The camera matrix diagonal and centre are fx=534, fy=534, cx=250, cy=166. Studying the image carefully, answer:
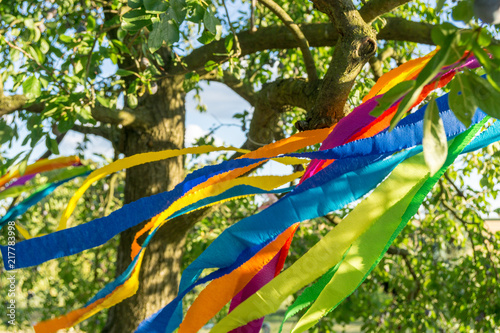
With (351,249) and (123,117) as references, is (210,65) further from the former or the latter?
(351,249)

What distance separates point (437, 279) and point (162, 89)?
8.25 ft

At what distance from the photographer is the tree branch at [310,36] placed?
2.88 metres

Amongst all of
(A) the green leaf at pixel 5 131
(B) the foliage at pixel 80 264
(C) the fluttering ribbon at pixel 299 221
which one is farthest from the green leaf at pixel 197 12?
(B) the foliage at pixel 80 264

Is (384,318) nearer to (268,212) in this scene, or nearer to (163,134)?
(163,134)

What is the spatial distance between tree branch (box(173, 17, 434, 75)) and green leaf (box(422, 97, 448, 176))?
2221 mm

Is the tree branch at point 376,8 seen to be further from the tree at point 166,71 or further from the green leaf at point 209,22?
the green leaf at point 209,22

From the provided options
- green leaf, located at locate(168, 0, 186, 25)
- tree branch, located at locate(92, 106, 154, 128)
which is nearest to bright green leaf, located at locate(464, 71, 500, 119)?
green leaf, located at locate(168, 0, 186, 25)

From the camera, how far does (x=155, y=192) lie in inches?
127

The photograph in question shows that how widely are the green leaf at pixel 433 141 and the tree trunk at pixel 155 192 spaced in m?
2.63

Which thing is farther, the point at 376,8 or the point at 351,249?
the point at 376,8

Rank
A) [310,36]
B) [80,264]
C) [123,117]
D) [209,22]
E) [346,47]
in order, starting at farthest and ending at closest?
[80,264] < [123,117] < [310,36] < [346,47] < [209,22]

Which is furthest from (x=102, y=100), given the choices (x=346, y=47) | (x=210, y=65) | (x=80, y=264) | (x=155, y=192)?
(x=80, y=264)

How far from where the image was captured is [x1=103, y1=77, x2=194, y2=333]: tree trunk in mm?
3086

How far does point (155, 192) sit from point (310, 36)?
50.6 inches
